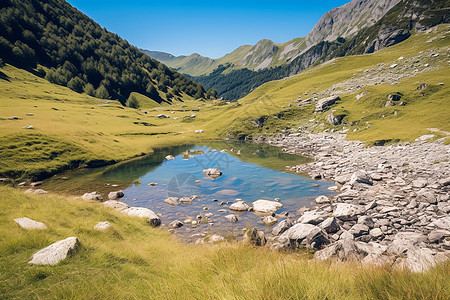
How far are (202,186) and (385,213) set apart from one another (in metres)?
15.3

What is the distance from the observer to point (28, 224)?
6.78 meters

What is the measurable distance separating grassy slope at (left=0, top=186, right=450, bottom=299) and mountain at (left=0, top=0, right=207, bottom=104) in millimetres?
133376

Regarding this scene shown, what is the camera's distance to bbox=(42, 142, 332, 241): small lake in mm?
14430

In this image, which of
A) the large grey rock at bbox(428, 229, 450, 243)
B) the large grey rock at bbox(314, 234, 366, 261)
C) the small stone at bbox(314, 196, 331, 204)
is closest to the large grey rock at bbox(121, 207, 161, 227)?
the large grey rock at bbox(314, 234, 366, 261)

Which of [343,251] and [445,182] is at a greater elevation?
[445,182]

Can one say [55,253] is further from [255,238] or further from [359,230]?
[359,230]

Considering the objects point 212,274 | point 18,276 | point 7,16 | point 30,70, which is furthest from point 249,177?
point 7,16

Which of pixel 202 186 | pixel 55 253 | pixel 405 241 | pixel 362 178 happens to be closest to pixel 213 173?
pixel 202 186

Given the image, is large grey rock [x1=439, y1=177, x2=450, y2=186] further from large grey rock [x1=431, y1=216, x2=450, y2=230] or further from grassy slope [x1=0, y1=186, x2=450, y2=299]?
grassy slope [x1=0, y1=186, x2=450, y2=299]

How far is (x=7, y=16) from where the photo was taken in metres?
128

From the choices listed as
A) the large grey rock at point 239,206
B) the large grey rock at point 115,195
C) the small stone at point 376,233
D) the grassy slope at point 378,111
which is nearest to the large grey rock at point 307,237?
the small stone at point 376,233

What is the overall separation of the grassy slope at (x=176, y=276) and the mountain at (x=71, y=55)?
133m

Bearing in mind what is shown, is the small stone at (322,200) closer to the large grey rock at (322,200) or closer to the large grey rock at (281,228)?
the large grey rock at (322,200)

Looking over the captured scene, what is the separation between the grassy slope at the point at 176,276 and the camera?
338 cm
